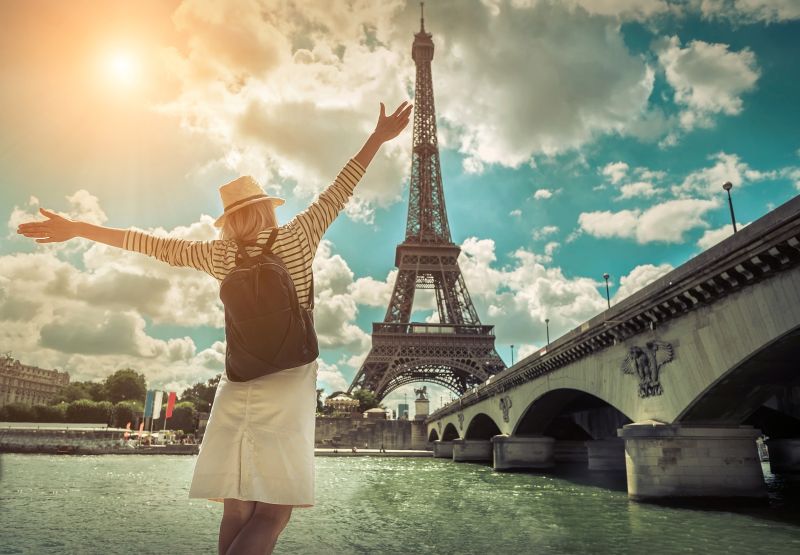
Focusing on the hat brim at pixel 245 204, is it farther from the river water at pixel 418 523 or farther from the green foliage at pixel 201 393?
the green foliage at pixel 201 393

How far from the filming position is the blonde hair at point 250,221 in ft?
9.95

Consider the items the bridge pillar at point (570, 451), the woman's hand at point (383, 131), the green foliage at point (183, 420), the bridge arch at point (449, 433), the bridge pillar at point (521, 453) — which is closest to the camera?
the woman's hand at point (383, 131)

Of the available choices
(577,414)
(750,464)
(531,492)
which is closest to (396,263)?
(577,414)

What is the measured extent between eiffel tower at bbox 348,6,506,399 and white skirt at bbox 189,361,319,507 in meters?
62.5

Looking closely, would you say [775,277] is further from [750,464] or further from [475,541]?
[475,541]

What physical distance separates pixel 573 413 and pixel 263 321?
3944 centimetres

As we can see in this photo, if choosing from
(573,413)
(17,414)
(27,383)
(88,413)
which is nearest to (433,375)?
(573,413)

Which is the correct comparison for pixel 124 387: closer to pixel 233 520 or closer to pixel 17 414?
pixel 17 414

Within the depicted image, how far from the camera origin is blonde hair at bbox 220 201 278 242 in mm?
3031

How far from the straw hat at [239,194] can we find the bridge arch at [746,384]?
12852mm

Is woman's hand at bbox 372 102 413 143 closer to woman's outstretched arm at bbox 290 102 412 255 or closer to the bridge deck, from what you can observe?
woman's outstretched arm at bbox 290 102 412 255

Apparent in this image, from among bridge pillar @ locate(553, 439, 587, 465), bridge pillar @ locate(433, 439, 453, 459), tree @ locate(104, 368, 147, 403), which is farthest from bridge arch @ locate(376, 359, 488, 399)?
tree @ locate(104, 368, 147, 403)

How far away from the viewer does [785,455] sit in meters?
32.0

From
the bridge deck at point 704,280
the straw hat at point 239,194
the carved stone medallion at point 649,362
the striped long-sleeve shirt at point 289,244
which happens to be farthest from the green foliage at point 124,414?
the straw hat at point 239,194
